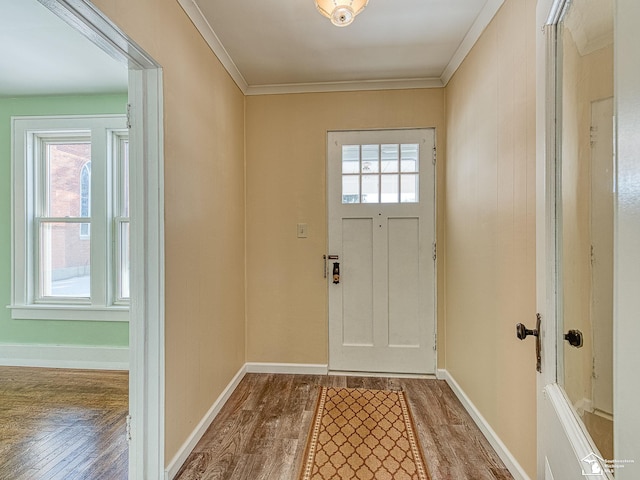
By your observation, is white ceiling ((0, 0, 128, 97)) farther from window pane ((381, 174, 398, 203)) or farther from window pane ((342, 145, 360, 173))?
window pane ((381, 174, 398, 203))

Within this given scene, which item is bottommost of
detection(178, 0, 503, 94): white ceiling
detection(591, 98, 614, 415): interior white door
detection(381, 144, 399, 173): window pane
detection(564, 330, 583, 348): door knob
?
detection(564, 330, 583, 348): door knob

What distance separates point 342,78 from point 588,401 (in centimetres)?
265

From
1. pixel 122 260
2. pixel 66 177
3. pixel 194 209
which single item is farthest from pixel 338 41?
pixel 66 177

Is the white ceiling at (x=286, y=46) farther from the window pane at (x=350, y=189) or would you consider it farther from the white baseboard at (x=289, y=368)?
the white baseboard at (x=289, y=368)

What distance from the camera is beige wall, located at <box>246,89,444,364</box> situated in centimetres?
281

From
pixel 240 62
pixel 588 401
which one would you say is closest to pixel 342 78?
pixel 240 62

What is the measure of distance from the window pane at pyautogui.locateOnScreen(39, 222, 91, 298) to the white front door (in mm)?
2380

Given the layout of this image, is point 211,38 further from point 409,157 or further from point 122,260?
point 122,260

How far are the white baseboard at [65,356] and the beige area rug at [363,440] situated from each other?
1985mm

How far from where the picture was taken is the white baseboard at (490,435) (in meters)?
1.59

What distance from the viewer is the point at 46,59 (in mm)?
2336

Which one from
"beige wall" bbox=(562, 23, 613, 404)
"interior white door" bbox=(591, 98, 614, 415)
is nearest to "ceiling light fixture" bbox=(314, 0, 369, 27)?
"beige wall" bbox=(562, 23, 613, 404)

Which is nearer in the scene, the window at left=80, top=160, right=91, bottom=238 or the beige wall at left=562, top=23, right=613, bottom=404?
the beige wall at left=562, top=23, right=613, bottom=404

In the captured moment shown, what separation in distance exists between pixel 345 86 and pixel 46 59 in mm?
2269
